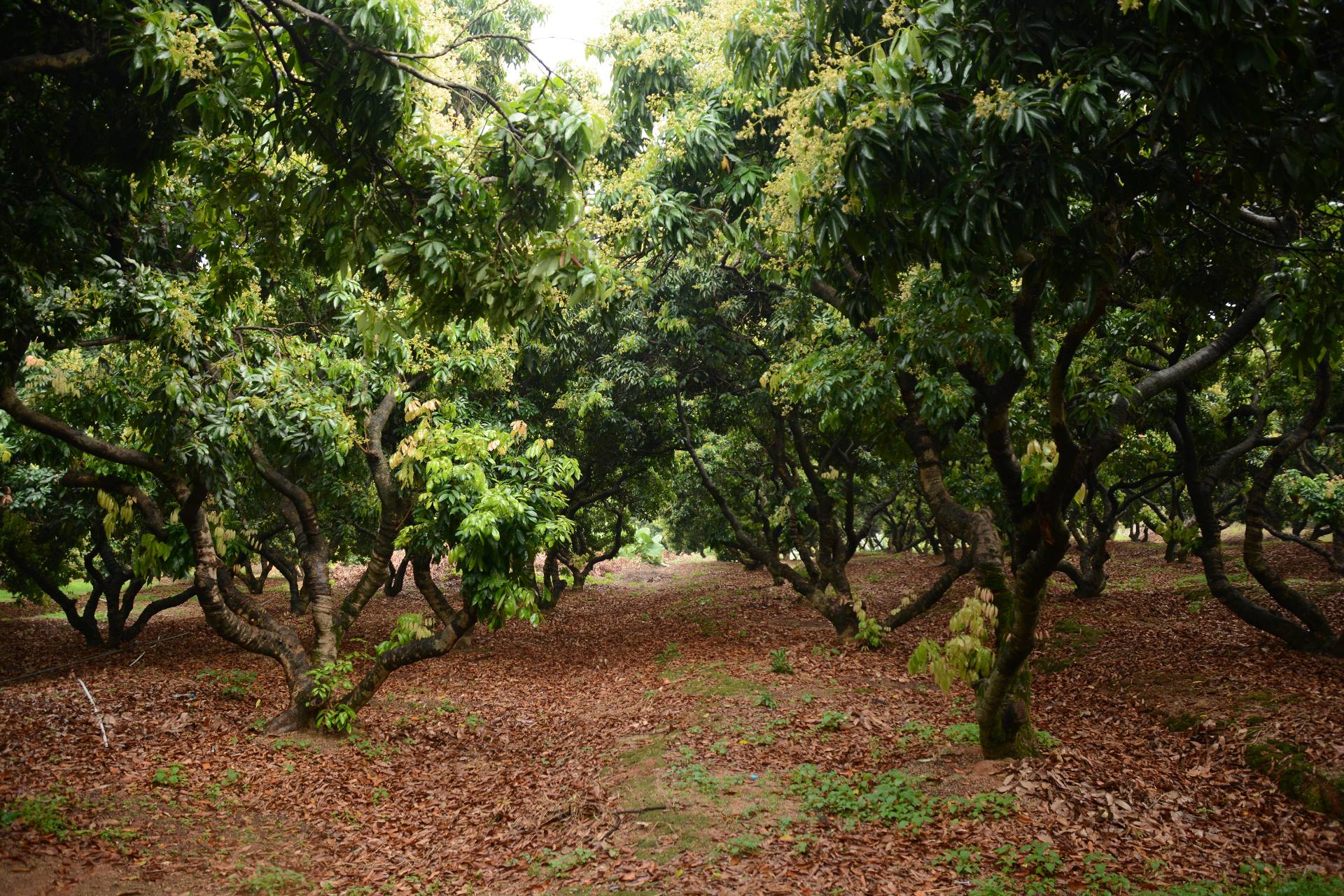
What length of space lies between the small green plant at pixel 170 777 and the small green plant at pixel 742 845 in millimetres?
4896

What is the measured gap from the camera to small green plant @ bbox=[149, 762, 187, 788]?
714 cm

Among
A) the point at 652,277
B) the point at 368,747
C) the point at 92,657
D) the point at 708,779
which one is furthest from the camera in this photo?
the point at 652,277

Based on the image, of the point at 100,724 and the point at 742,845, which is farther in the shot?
the point at 100,724

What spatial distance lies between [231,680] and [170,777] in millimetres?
3850

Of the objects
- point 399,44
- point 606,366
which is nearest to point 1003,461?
point 399,44

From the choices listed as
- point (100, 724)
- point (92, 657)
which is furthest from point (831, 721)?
point (92, 657)

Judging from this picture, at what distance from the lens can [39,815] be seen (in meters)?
6.00

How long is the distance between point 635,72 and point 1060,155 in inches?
275

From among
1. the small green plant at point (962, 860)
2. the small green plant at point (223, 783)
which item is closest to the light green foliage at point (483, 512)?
Result: the small green plant at point (223, 783)

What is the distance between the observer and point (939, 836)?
5.68 meters

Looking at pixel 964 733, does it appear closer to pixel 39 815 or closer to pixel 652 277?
pixel 39 815

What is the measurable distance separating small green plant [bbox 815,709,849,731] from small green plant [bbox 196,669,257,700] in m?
7.02

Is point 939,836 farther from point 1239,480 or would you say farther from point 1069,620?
point 1239,480

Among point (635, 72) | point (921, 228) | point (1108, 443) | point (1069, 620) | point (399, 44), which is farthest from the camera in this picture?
point (1069, 620)
